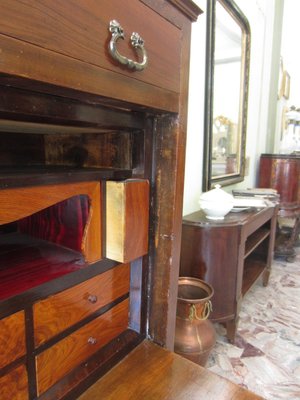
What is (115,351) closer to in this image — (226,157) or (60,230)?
(60,230)

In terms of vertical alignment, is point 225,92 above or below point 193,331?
above

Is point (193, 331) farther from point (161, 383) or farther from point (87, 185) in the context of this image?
point (87, 185)

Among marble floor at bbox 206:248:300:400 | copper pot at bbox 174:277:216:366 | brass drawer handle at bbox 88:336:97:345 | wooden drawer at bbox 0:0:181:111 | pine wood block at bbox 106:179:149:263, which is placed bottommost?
marble floor at bbox 206:248:300:400

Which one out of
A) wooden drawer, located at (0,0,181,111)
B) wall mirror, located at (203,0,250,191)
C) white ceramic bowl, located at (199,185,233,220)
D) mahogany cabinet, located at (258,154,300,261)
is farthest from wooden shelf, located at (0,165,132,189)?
mahogany cabinet, located at (258,154,300,261)

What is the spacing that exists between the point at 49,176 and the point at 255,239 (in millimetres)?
1523

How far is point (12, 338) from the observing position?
0.40m

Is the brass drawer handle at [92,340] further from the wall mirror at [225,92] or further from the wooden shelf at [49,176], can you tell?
the wall mirror at [225,92]

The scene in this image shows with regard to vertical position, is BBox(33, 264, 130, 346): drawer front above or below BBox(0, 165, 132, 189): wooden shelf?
below

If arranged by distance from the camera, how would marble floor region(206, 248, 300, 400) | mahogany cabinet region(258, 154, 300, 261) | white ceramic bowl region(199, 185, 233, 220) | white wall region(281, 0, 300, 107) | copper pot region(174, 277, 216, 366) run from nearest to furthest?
copper pot region(174, 277, 216, 366) → marble floor region(206, 248, 300, 400) → white ceramic bowl region(199, 185, 233, 220) → mahogany cabinet region(258, 154, 300, 261) → white wall region(281, 0, 300, 107)

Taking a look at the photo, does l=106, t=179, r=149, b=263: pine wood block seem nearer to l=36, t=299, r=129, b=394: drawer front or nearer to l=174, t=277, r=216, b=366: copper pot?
l=36, t=299, r=129, b=394: drawer front

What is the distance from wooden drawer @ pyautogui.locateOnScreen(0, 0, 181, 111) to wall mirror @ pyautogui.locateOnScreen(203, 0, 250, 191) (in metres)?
1.04

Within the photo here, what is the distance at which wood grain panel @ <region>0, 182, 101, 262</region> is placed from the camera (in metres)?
0.38

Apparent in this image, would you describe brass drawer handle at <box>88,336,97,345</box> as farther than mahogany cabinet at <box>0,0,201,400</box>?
Yes

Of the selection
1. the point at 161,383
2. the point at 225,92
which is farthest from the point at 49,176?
the point at 225,92
